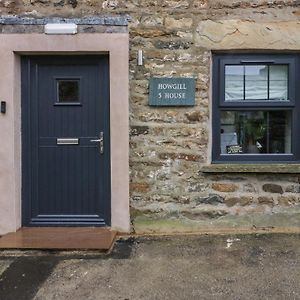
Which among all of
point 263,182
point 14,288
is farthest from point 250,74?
point 14,288

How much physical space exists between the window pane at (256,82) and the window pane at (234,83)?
2.4 inches

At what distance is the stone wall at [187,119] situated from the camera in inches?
206

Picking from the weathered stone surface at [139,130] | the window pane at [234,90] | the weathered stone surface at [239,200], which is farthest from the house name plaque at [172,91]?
the weathered stone surface at [239,200]

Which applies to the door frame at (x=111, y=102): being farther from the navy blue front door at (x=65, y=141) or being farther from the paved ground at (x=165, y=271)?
the paved ground at (x=165, y=271)

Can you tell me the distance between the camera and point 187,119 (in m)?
5.30

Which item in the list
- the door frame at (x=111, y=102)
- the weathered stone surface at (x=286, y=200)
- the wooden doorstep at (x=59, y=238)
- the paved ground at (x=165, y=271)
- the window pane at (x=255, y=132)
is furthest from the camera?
the window pane at (x=255, y=132)

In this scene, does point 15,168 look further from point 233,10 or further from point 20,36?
point 233,10

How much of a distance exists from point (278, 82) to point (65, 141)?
107 inches

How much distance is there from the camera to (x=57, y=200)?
548cm

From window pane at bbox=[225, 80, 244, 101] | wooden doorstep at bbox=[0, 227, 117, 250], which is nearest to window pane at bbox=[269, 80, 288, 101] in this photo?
window pane at bbox=[225, 80, 244, 101]

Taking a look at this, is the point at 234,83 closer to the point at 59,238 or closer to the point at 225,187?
the point at 225,187

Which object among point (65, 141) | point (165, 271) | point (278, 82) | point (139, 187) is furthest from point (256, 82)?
point (165, 271)

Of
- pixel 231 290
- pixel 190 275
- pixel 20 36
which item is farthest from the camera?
pixel 20 36

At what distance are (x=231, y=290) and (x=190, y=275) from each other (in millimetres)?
446
